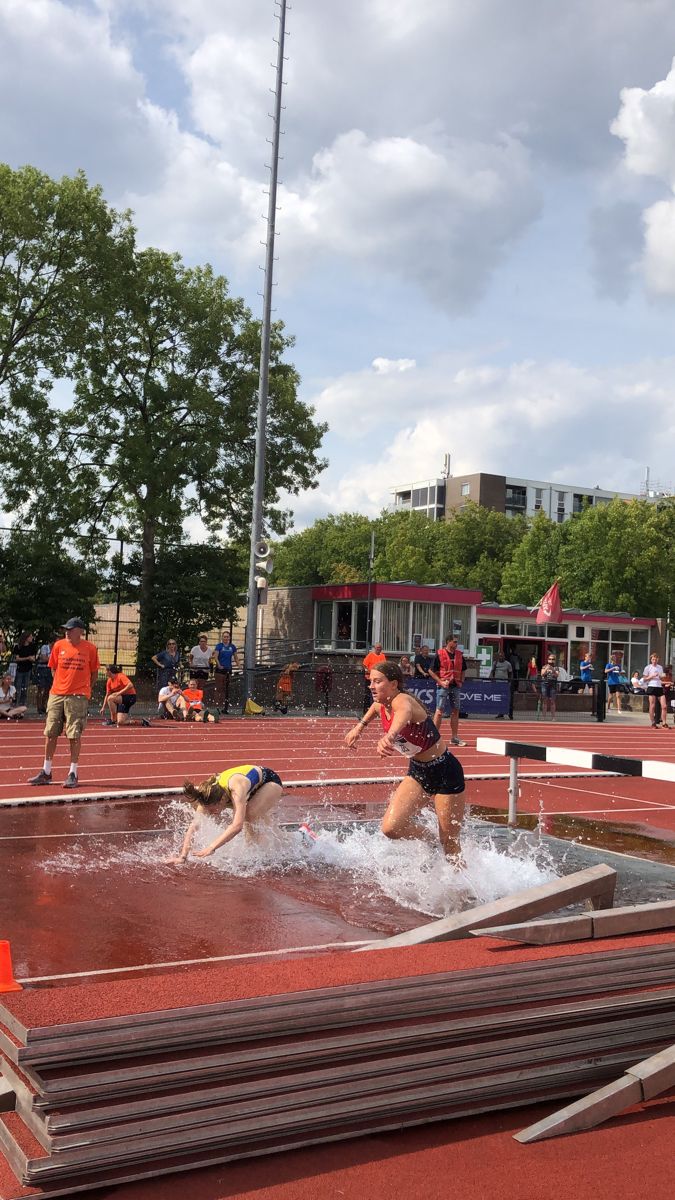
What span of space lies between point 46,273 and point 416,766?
871 inches

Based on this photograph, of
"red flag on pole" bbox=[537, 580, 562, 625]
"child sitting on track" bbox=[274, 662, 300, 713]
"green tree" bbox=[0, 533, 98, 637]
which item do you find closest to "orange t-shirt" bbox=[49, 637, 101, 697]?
"child sitting on track" bbox=[274, 662, 300, 713]

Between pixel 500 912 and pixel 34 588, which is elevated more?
pixel 34 588

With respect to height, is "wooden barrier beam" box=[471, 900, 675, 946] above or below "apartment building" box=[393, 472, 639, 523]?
below

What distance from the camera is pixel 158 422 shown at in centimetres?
3059

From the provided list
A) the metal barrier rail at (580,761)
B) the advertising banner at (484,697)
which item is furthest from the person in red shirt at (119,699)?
the metal barrier rail at (580,761)

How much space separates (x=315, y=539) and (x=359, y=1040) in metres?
83.2

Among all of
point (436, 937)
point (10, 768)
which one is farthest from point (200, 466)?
point (436, 937)

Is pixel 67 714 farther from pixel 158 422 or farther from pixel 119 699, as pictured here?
pixel 158 422

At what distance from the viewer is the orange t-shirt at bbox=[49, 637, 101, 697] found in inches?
487

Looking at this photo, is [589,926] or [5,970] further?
[589,926]

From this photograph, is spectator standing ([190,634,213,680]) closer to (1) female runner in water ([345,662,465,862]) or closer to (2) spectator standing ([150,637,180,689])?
(2) spectator standing ([150,637,180,689])

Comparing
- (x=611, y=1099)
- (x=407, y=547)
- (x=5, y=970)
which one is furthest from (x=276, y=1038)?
(x=407, y=547)

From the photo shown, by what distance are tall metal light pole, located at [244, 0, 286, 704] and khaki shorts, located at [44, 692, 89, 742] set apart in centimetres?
1247

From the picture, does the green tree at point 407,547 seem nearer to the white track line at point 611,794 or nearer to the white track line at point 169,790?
the white track line at point 169,790
